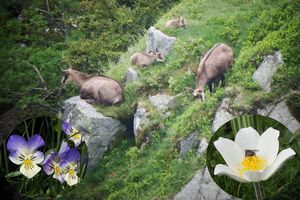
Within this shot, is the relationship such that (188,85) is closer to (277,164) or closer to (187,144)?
(187,144)

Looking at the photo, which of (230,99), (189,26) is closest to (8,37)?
(189,26)

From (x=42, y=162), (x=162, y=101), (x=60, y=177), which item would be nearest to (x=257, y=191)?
(x=162, y=101)

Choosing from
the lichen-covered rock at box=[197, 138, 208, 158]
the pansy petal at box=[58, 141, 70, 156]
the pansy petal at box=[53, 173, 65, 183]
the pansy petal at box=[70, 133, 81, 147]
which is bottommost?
the pansy petal at box=[53, 173, 65, 183]

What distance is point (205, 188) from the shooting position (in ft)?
12.0

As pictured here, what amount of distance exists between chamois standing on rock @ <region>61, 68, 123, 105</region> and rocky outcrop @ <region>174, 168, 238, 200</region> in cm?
76

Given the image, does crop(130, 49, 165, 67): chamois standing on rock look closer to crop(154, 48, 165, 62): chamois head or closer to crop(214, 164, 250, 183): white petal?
crop(154, 48, 165, 62): chamois head

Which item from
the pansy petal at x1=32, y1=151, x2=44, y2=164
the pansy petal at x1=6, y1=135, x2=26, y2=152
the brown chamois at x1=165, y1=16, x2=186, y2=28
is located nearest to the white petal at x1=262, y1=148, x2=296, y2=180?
the brown chamois at x1=165, y1=16, x2=186, y2=28

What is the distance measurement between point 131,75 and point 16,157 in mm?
920

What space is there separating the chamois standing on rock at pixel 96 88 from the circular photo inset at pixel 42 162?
0.97 ft

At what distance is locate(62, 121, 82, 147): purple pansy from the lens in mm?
3930

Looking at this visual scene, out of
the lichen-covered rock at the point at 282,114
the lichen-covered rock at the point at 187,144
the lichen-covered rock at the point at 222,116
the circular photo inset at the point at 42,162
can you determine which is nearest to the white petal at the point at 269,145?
the lichen-covered rock at the point at 282,114

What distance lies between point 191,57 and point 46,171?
119cm

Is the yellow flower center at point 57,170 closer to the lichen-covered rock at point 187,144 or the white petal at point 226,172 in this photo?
the lichen-covered rock at point 187,144

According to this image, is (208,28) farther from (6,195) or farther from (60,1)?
(6,195)
